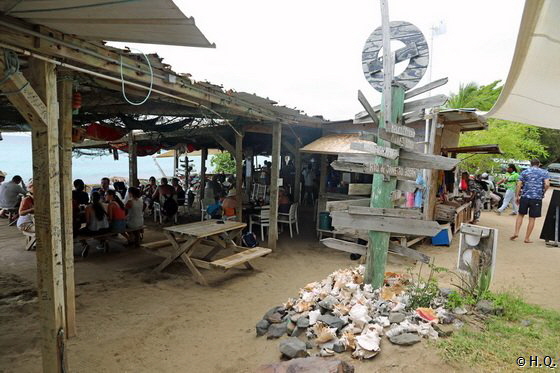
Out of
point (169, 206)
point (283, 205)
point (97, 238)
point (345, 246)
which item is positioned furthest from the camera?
point (169, 206)

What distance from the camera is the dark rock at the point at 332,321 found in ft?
9.87

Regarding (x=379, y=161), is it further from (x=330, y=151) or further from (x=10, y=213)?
(x=10, y=213)

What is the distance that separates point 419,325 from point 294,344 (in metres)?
1.17

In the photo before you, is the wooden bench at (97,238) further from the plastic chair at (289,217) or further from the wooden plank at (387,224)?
the wooden plank at (387,224)

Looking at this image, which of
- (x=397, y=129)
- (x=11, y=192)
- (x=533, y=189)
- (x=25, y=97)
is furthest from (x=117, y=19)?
(x=11, y=192)

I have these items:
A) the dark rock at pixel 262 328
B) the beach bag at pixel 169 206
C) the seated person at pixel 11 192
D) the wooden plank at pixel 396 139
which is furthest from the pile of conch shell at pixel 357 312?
the seated person at pixel 11 192

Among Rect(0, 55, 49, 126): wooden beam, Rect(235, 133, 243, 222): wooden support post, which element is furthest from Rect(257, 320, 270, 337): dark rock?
Rect(235, 133, 243, 222): wooden support post

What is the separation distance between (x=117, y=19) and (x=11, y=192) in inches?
338

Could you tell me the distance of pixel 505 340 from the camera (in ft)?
8.82

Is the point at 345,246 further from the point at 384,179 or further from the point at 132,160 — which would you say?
the point at 132,160

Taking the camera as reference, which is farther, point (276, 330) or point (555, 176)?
point (555, 176)

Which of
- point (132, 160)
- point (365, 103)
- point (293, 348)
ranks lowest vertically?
point (293, 348)

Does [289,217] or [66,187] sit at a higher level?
[66,187]

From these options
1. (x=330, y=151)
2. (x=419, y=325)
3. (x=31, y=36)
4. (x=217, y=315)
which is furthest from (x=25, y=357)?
(x=330, y=151)
